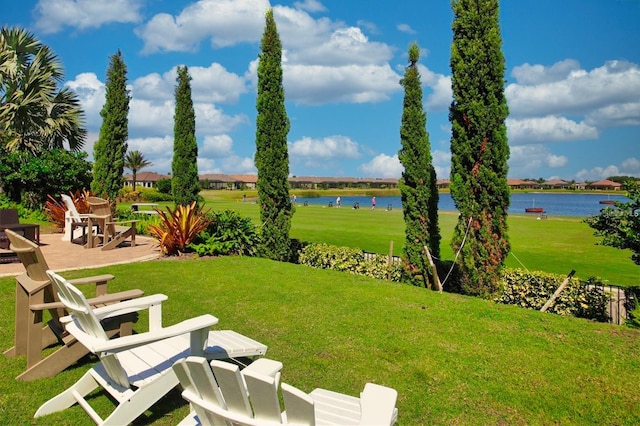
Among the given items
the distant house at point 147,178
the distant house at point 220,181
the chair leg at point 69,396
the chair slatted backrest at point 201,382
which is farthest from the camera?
the distant house at point 220,181

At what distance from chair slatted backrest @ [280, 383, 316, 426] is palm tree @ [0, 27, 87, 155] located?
24.8 meters

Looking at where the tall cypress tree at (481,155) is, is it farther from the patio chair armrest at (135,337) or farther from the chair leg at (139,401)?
the chair leg at (139,401)

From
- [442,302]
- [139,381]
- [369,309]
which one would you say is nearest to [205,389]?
[139,381]

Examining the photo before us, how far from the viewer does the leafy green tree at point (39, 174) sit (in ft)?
71.1

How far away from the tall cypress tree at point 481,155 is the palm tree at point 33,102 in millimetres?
20899

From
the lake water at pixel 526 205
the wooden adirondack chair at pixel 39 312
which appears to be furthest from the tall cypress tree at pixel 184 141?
the lake water at pixel 526 205

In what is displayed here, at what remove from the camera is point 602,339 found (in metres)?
5.99

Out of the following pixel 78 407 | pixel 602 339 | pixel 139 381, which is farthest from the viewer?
pixel 602 339

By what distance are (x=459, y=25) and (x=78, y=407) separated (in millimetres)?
9487

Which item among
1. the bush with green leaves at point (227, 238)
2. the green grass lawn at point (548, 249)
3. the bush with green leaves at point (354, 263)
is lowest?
the green grass lawn at point (548, 249)

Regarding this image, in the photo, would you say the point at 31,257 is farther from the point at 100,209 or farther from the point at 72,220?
the point at 72,220

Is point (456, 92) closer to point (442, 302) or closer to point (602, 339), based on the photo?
point (442, 302)

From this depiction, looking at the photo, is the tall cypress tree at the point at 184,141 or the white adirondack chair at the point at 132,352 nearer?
the white adirondack chair at the point at 132,352

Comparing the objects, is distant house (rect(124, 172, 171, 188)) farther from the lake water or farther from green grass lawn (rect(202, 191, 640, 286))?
green grass lawn (rect(202, 191, 640, 286))
